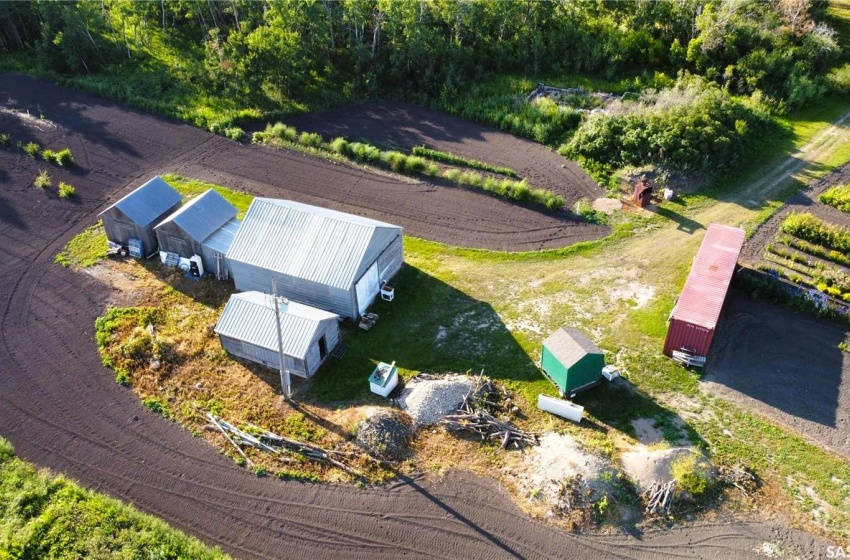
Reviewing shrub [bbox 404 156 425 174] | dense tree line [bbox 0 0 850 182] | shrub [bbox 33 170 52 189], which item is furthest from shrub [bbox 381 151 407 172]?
shrub [bbox 33 170 52 189]

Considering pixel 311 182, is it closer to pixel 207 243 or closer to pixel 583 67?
pixel 207 243

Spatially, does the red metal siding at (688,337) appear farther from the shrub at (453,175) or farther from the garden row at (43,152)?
the garden row at (43,152)

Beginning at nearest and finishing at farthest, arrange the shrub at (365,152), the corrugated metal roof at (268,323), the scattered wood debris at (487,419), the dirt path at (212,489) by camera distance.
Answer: the dirt path at (212,489) → the scattered wood debris at (487,419) → the corrugated metal roof at (268,323) → the shrub at (365,152)

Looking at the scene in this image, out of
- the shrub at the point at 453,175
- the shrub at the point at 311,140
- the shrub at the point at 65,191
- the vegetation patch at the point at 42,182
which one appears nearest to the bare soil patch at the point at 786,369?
the shrub at the point at 453,175

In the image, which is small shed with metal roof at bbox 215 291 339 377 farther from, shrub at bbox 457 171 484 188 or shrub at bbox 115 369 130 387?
shrub at bbox 457 171 484 188

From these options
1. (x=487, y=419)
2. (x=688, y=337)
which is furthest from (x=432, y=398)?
(x=688, y=337)
